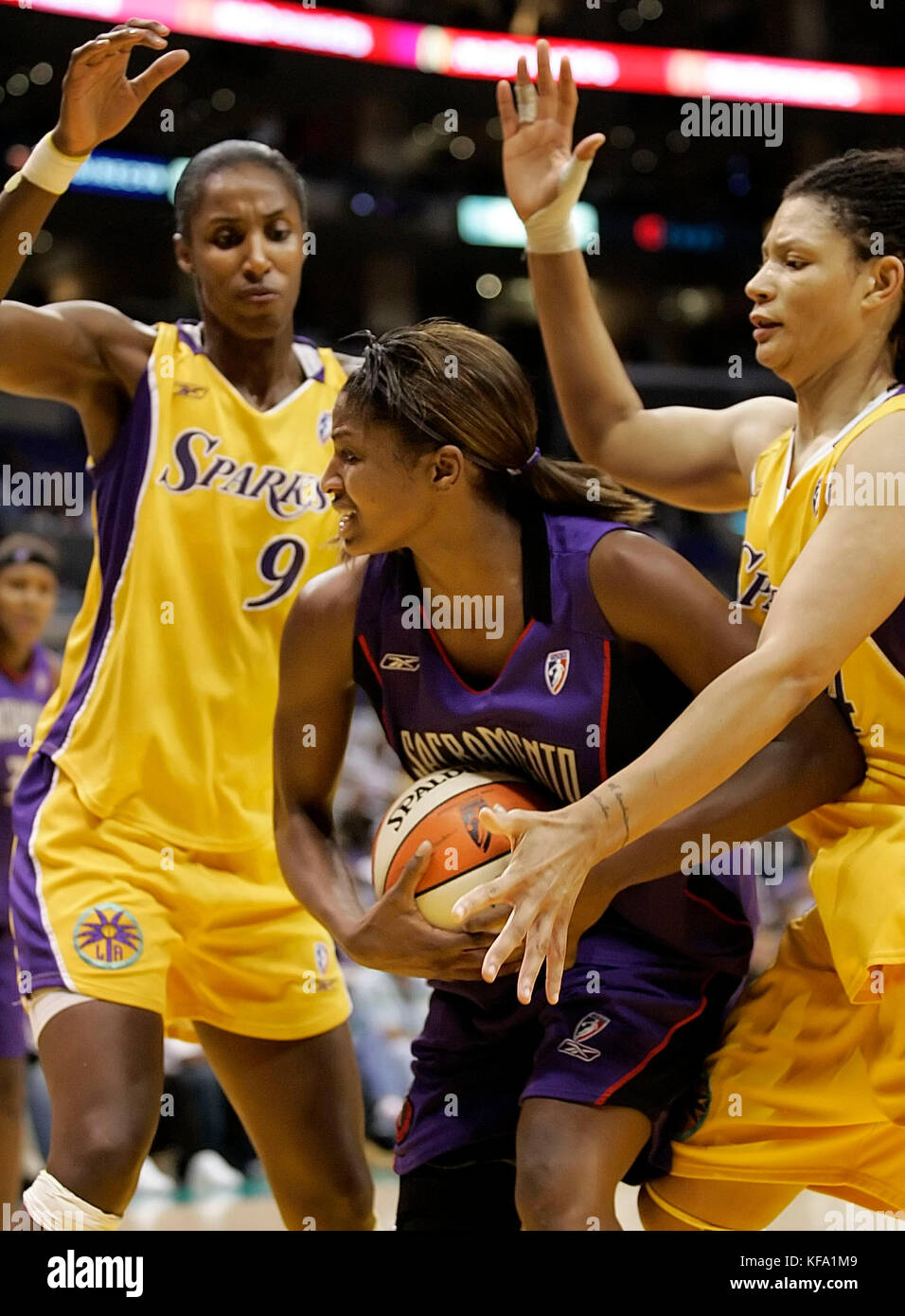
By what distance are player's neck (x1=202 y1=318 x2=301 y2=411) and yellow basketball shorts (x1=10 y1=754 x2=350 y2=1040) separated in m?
0.93

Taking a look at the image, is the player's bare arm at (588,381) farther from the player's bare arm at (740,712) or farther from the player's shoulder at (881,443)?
the player's bare arm at (740,712)

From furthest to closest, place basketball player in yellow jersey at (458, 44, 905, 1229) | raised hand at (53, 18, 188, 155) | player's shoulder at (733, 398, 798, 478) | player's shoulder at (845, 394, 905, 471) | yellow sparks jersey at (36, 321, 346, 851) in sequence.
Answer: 1. yellow sparks jersey at (36, 321, 346, 851)
2. player's shoulder at (733, 398, 798, 478)
3. raised hand at (53, 18, 188, 155)
4. player's shoulder at (845, 394, 905, 471)
5. basketball player in yellow jersey at (458, 44, 905, 1229)

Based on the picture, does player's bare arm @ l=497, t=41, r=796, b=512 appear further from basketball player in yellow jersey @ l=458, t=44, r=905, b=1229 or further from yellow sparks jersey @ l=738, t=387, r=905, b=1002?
yellow sparks jersey @ l=738, t=387, r=905, b=1002

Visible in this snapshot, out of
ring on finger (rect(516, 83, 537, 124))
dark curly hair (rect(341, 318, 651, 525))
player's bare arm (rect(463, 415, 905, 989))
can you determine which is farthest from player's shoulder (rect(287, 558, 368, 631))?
ring on finger (rect(516, 83, 537, 124))

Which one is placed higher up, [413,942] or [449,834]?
[449,834]

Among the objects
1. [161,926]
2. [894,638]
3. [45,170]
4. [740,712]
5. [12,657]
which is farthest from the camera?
[12,657]

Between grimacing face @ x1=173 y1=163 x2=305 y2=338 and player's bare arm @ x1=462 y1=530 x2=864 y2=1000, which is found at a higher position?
grimacing face @ x1=173 y1=163 x2=305 y2=338

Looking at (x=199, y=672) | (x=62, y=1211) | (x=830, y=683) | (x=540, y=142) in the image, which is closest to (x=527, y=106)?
(x=540, y=142)

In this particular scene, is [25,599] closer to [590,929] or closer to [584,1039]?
[590,929]

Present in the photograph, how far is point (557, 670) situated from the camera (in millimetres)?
2623

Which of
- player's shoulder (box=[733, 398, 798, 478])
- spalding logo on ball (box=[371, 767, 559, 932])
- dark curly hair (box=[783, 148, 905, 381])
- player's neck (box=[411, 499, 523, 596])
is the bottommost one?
spalding logo on ball (box=[371, 767, 559, 932])

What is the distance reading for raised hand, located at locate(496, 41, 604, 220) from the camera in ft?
10.8

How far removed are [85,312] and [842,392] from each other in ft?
5.12

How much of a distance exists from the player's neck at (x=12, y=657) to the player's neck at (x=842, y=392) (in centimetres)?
300
